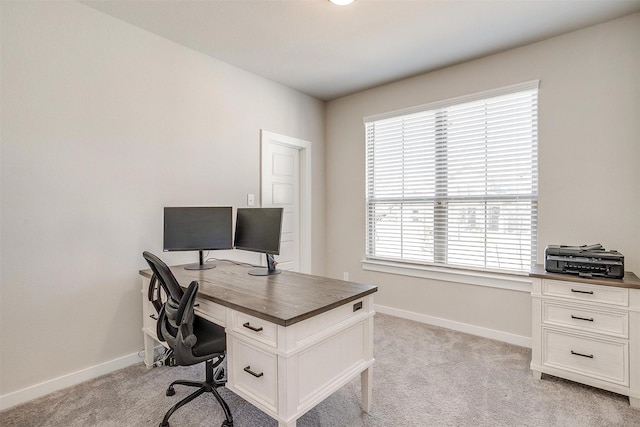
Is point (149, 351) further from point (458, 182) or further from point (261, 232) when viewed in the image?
point (458, 182)

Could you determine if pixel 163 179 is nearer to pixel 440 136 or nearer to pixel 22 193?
pixel 22 193

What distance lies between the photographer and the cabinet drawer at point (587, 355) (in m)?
2.05

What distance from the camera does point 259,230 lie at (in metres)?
2.27

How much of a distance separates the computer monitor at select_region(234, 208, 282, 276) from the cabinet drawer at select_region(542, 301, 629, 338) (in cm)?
201

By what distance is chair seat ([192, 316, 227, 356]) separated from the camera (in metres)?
1.73

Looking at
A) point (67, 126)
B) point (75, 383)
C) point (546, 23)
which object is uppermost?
point (546, 23)

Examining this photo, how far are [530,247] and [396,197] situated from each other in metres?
1.41

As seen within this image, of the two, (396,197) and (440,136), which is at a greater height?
(440,136)

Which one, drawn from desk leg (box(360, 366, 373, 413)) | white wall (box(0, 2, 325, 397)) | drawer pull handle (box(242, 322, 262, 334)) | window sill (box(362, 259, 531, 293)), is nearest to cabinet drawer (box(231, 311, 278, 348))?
drawer pull handle (box(242, 322, 262, 334))

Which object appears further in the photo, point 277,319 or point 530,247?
point 530,247

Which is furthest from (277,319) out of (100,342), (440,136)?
(440,136)

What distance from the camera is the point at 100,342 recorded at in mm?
2373

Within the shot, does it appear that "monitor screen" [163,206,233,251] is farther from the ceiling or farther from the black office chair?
the ceiling

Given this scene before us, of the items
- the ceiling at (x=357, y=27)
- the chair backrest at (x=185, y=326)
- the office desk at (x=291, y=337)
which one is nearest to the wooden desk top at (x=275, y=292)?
the office desk at (x=291, y=337)
